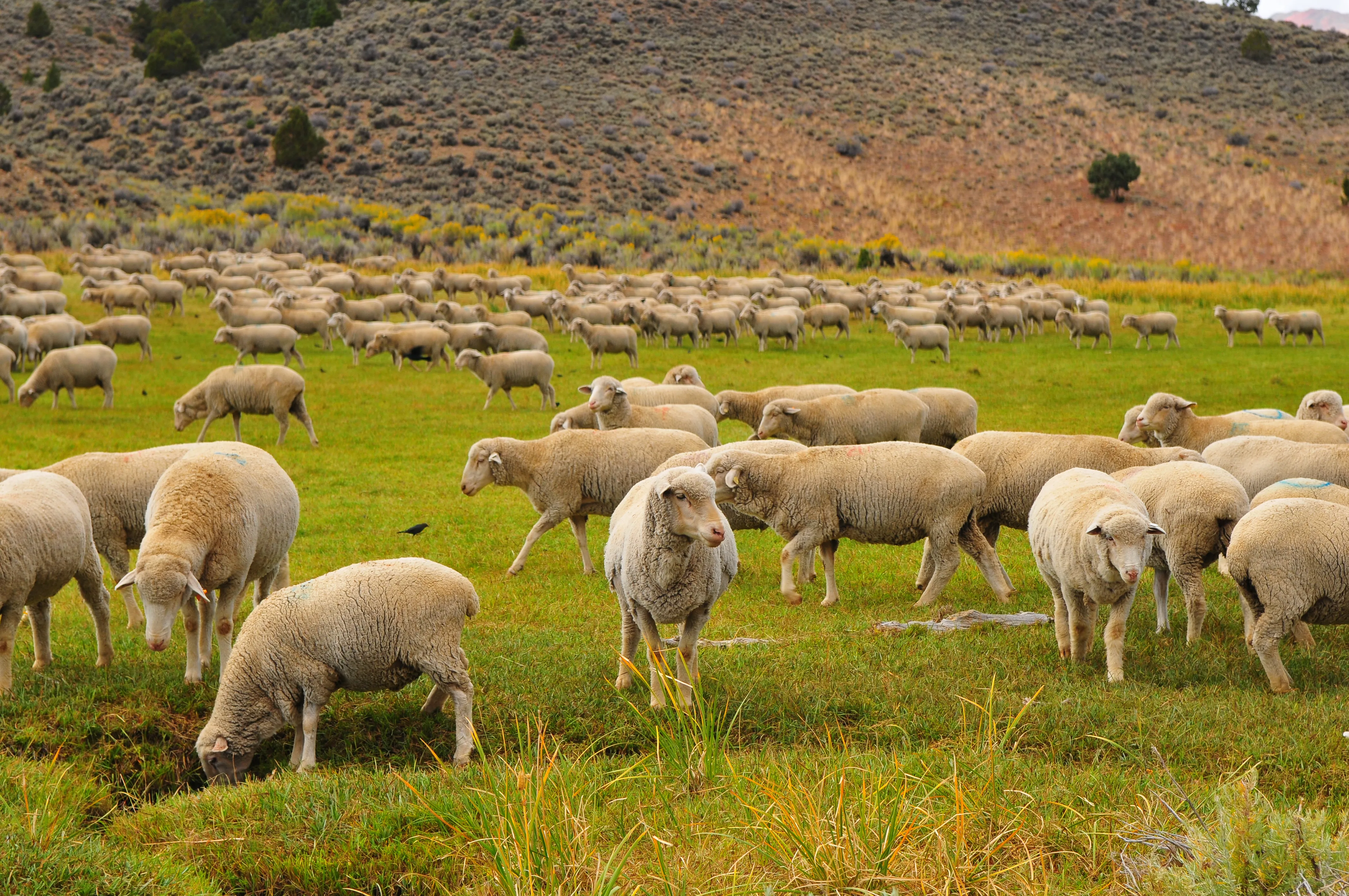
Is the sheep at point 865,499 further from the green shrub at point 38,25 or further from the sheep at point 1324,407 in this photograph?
the green shrub at point 38,25

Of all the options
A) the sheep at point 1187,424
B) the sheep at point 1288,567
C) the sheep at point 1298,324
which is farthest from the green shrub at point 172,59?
the sheep at point 1288,567

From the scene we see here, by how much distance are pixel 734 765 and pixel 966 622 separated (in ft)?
12.3

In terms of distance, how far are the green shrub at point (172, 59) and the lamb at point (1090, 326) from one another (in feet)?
190

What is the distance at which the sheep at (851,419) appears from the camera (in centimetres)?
1480

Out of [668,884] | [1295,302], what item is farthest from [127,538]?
[1295,302]

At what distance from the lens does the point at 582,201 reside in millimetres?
62188

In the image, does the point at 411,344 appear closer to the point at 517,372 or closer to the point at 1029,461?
the point at 517,372

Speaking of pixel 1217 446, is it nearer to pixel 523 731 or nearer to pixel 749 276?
pixel 523 731

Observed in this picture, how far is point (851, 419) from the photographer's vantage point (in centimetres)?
1495

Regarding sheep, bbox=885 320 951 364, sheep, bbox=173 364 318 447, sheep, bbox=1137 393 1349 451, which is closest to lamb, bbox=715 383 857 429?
sheep, bbox=1137 393 1349 451

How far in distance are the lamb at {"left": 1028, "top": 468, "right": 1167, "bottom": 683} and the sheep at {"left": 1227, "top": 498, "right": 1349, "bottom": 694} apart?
0.58 metres

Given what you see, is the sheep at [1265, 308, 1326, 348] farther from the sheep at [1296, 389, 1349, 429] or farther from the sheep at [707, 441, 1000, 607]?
the sheep at [707, 441, 1000, 607]

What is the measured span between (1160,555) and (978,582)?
252 cm

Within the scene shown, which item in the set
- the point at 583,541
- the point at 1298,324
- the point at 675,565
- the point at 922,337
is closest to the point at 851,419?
the point at 583,541
